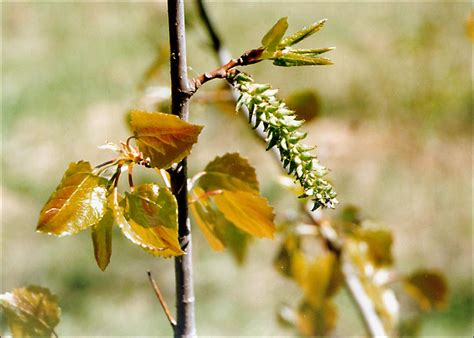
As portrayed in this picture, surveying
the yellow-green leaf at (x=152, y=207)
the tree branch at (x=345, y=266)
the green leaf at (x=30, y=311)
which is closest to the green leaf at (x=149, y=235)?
the yellow-green leaf at (x=152, y=207)

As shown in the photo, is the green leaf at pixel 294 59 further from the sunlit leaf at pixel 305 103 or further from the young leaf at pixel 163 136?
the sunlit leaf at pixel 305 103

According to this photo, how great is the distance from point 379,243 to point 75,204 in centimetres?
48

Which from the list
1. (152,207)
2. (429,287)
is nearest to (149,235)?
(152,207)

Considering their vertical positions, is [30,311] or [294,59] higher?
[294,59]

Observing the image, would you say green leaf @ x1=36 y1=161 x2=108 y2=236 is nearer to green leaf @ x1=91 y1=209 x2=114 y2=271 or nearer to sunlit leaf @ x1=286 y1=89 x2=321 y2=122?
green leaf @ x1=91 y1=209 x2=114 y2=271

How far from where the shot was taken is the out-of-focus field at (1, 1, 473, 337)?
6.94 ft

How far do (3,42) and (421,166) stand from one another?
2.22 meters

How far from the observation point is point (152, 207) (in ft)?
1.30

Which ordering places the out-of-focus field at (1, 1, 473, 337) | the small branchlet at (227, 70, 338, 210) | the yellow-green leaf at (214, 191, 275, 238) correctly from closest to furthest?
the small branchlet at (227, 70, 338, 210) → the yellow-green leaf at (214, 191, 275, 238) → the out-of-focus field at (1, 1, 473, 337)

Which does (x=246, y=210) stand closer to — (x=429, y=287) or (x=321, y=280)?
(x=321, y=280)

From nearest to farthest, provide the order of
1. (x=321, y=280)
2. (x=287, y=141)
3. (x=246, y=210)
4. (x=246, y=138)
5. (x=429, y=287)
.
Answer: (x=287, y=141)
(x=246, y=210)
(x=321, y=280)
(x=429, y=287)
(x=246, y=138)

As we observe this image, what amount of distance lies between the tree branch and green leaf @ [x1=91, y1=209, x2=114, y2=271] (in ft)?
0.96

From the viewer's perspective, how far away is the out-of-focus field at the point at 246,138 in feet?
6.94

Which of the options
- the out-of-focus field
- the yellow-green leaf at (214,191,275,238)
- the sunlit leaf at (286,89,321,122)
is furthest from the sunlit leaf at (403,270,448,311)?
the out-of-focus field
